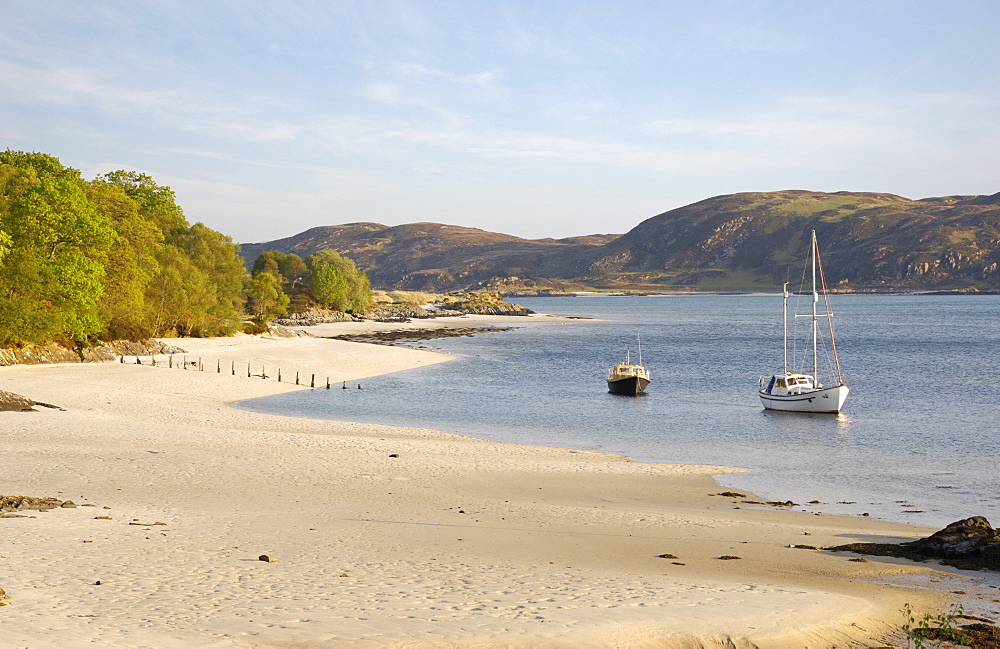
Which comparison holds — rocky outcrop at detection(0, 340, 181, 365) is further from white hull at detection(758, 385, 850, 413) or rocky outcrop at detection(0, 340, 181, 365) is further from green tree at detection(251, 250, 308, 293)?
green tree at detection(251, 250, 308, 293)

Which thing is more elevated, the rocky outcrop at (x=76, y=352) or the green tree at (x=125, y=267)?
the green tree at (x=125, y=267)

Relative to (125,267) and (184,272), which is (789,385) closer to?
(125,267)

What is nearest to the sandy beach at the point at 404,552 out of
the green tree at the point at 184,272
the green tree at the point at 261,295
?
the green tree at the point at 184,272

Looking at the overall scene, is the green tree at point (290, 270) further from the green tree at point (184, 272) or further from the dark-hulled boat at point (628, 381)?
the dark-hulled boat at point (628, 381)

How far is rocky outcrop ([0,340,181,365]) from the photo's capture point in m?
47.0

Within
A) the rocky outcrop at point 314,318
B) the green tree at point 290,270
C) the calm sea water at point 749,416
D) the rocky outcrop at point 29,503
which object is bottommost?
A: the calm sea water at point 749,416

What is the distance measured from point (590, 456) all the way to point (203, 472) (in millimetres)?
13456

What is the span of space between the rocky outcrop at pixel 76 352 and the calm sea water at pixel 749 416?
1565cm

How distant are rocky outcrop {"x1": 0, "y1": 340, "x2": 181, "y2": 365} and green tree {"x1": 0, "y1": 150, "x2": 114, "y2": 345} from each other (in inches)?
27.7

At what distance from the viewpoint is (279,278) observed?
412 feet

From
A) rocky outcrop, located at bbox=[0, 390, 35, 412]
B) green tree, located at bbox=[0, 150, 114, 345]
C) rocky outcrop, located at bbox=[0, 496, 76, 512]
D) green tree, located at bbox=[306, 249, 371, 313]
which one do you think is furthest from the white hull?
green tree, located at bbox=[306, 249, 371, 313]

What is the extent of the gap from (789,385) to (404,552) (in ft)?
120

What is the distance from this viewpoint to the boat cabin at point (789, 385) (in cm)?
4459

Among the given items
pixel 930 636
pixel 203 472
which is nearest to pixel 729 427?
pixel 203 472
